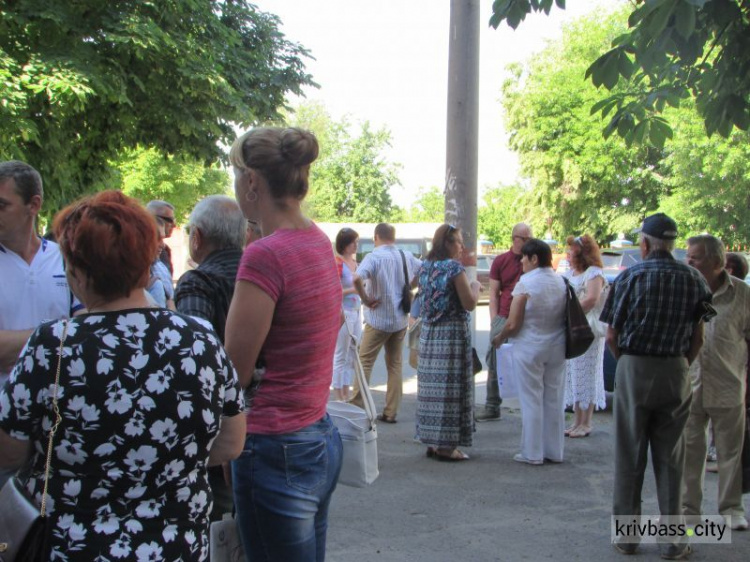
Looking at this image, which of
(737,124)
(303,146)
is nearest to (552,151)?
(737,124)

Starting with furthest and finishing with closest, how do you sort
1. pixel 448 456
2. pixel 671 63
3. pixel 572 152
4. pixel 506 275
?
pixel 572 152, pixel 506 275, pixel 448 456, pixel 671 63

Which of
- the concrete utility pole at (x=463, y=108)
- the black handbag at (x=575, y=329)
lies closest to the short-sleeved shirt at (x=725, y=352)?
the black handbag at (x=575, y=329)

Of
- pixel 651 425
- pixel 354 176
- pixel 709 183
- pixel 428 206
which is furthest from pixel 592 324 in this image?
pixel 428 206

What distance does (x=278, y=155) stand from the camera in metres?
2.51

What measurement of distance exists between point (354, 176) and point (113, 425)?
46905 millimetres

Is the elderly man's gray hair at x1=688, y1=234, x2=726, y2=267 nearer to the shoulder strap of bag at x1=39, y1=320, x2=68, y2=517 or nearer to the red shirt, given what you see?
the red shirt

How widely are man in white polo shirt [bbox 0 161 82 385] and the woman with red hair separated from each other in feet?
3.78

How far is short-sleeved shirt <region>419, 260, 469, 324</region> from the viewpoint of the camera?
664 centimetres

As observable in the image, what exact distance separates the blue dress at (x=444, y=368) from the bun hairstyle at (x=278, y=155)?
13.7 feet

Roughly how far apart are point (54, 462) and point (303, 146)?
1218mm

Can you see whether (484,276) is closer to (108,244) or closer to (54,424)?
(108,244)

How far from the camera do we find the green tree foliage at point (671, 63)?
11.4 feet

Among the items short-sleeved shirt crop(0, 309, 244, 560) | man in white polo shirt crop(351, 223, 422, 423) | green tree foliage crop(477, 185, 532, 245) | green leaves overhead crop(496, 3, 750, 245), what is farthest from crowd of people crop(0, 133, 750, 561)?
green tree foliage crop(477, 185, 532, 245)

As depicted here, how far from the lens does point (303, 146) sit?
8.30 feet
